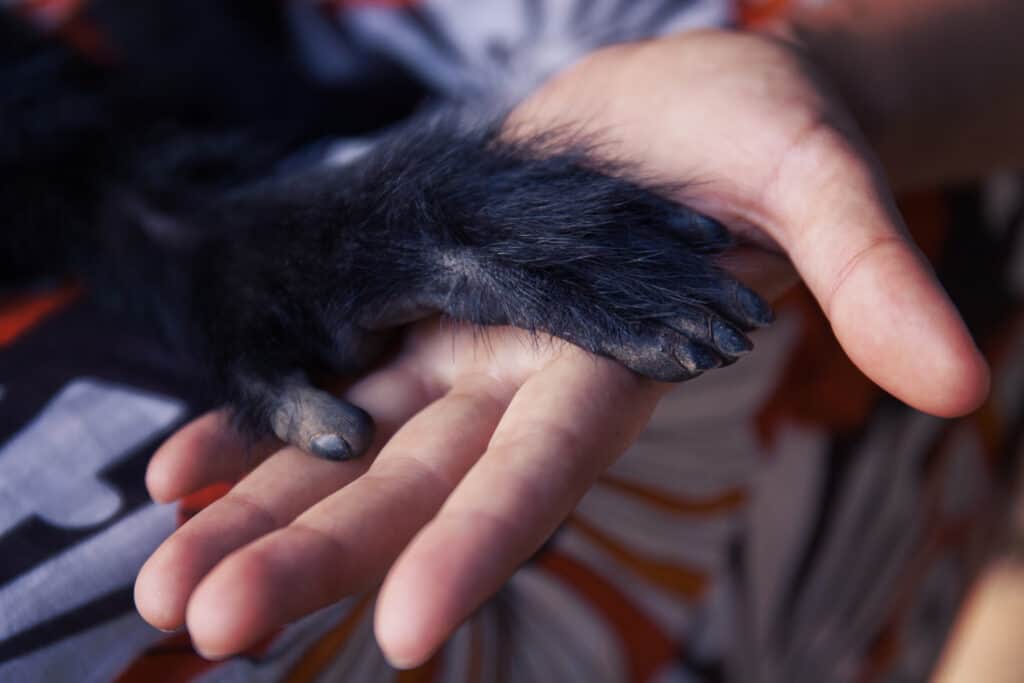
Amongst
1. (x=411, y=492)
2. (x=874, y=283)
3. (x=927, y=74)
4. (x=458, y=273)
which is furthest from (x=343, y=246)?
(x=927, y=74)

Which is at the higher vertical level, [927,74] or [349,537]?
[349,537]

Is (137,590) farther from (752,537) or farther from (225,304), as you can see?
(752,537)

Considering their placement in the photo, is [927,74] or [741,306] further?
[927,74]

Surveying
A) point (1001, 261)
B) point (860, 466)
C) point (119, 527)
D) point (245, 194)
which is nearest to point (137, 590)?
point (119, 527)

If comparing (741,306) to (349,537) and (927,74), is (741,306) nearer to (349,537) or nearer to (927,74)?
(349,537)

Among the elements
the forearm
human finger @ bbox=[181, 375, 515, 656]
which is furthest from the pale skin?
the forearm

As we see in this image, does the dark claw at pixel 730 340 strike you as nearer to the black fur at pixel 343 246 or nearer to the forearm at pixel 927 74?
the black fur at pixel 343 246

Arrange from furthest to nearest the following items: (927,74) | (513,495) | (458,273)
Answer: (927,74) → (458,273) → (513,495)

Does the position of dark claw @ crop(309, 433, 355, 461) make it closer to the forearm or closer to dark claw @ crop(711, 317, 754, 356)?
dark claw @ crop(711, 317, 754, 356)
